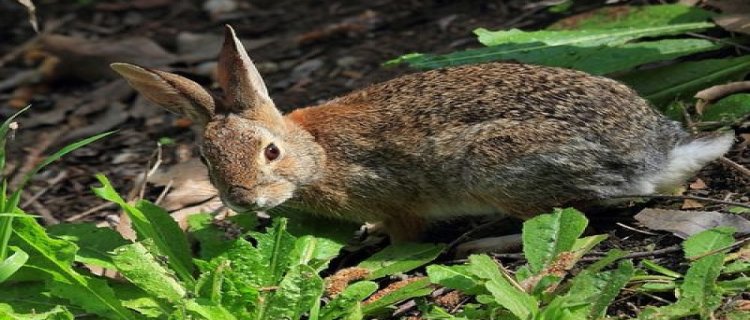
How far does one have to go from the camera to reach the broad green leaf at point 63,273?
446 centimetres

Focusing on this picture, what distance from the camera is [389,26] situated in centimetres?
838

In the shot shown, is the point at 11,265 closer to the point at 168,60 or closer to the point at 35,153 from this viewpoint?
the point at 35,153

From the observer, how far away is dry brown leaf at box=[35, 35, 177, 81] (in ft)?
27.4

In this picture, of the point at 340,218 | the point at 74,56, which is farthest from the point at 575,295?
the point at 74,56

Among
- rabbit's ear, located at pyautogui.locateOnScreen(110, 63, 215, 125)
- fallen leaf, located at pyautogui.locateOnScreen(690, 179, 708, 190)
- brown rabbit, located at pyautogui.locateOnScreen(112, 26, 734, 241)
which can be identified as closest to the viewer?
brown rabbit, located at pyautogui.locateOnScreen(112, 26, 734, 241)

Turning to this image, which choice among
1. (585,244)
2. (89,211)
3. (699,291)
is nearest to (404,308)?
(585,244)

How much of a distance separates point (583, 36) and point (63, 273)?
3.10 meters

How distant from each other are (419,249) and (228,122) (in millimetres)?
1073

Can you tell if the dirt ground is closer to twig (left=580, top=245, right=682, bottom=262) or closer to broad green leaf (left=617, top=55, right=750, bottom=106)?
broad green leaf (left=617, top=55, right=750, bottom=106)

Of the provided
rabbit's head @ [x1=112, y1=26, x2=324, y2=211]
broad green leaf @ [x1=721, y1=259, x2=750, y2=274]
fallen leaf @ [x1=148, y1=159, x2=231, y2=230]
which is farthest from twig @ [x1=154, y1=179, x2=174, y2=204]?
broad green leaf @ [x1=721, y1=259, x2=750, y2=274]

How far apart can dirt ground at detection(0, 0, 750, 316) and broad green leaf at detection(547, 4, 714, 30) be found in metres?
0.58

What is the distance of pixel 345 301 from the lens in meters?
4.32

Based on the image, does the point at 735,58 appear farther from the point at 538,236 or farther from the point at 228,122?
the point at 228,122

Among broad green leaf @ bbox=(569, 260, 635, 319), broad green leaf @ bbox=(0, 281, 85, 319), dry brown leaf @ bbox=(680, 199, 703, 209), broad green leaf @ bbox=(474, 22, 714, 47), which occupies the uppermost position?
broad green leaf @ bbox=(474, 22, 714, 47)
